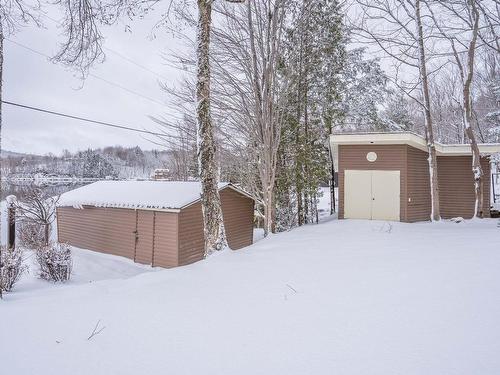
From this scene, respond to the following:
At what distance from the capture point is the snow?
11492mm

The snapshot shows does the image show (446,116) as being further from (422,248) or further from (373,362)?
(373,362)

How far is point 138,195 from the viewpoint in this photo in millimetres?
12844

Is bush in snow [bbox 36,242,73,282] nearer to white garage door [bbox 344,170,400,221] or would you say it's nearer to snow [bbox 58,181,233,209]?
snow [bbox 58,181,233,209]

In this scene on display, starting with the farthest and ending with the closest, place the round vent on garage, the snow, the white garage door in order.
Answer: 1. the round vent on garage
2. the white garage door
3. the snow

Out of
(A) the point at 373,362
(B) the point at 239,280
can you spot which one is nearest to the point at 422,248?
(B) the point at 239,280

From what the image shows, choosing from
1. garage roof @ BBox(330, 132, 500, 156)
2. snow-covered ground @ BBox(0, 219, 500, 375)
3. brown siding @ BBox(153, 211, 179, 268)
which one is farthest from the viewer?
brown siding @ BBox(153, 211, 179, 268)

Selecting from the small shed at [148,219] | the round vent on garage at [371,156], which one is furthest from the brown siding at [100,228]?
the round vent on garage at [371,156]

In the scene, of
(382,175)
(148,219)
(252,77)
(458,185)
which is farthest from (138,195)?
(458,185)

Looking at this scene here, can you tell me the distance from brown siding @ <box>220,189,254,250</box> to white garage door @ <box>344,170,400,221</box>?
15.1 feet

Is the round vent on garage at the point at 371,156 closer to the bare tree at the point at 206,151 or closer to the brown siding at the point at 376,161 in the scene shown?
the brown siding at the point at 376,161

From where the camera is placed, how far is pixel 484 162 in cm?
1400

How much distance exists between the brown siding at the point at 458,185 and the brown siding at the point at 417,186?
147cm

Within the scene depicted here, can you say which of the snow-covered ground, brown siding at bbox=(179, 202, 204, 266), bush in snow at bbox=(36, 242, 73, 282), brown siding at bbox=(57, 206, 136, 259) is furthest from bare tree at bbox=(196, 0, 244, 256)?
brown siding at bbox=(57, 206, 136, 259)

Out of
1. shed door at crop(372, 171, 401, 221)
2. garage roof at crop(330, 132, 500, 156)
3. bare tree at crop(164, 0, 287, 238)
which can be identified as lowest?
shed door at crop(372, 171, 401, 221)
